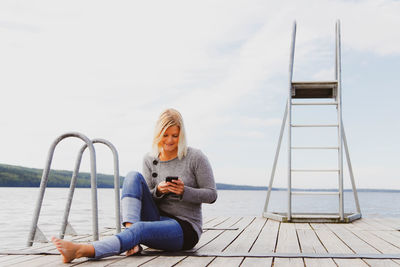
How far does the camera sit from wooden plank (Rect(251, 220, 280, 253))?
2.81 meters

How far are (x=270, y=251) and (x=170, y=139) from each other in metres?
0.92

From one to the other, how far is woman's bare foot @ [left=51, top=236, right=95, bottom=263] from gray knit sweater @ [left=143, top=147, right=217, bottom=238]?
1.74ft

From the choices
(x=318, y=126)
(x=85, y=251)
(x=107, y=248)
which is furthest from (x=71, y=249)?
(x=318, y=126)

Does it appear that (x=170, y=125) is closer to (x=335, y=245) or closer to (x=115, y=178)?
(x=115, y=178)

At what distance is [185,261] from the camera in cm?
229

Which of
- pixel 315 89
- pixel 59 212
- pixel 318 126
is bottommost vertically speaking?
pixel 59 212

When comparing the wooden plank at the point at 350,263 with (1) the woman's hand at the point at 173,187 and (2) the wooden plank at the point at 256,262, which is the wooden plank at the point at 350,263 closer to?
(2) the wooden plank at the point at 256,262

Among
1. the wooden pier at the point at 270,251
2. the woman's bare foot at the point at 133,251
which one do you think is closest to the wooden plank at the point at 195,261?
the wooden pier at the point at 270,251

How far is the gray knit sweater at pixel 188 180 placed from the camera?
254cm

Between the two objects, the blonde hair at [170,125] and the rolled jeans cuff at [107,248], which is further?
the blonde hair at [170,125]

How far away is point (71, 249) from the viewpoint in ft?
6.98

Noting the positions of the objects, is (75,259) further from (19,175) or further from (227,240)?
(19,175)

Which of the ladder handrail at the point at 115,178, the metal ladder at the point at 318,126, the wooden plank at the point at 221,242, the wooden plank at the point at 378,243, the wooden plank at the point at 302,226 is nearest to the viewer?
the wooden plank at the point at 221,242

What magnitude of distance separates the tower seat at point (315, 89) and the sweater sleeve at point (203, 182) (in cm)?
292
